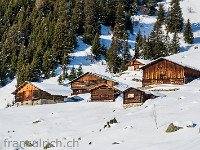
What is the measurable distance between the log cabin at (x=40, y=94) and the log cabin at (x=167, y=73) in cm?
1546

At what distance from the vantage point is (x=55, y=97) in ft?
166

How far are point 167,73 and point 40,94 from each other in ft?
75.2

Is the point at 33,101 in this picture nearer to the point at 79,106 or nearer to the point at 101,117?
the point at 79,106

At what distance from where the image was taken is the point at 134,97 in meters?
33.9

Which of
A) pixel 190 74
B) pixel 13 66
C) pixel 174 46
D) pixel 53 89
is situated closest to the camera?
pixel 190 74

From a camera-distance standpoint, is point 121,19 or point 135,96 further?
point 121,19

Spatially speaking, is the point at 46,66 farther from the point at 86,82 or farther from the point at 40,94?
the point at 40,94

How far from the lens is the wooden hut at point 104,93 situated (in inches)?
1672

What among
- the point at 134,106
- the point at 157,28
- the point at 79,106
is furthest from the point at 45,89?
the point at 157,28

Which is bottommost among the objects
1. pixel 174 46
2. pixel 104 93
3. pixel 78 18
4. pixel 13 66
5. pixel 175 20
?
pixel 104 93

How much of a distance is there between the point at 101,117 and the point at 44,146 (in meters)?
8.87

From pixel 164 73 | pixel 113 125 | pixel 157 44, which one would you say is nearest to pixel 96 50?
pixel 157 44

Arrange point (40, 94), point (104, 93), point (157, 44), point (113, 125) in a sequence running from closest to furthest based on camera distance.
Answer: point (113, 125) < point (104, 93) < point (40, 94) < point (157, 44)

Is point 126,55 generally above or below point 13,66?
above
